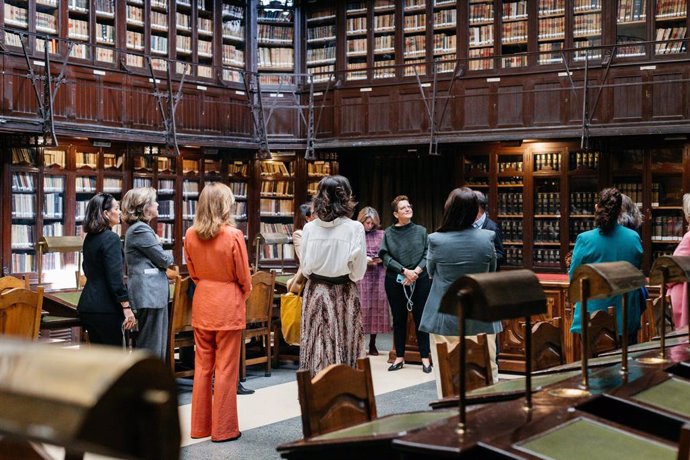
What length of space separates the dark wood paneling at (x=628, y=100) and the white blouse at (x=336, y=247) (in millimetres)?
6877

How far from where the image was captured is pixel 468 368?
3.12 m

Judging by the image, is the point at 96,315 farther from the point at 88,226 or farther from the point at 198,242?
the point at 198,242

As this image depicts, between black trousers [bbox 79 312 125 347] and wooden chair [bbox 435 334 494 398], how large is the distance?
262 cm

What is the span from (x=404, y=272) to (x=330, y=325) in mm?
2215

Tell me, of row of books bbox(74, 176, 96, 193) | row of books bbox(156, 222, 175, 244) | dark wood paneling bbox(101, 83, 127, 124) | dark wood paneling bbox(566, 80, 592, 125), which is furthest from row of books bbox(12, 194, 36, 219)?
dark wood paneling bbox(566, 80, 592, 125)

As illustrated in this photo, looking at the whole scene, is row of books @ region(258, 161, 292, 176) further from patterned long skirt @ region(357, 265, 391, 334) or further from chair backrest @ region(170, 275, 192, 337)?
chair backrest @ region(170, 275, 192, 337)

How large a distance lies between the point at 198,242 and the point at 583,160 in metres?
7.66

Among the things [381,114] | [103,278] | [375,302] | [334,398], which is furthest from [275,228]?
[334,398]

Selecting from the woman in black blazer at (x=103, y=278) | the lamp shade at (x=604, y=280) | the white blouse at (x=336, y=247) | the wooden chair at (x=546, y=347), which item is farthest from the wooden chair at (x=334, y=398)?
the woman in black blazer at (x=103, y=278)

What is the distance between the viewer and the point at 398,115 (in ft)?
39.4

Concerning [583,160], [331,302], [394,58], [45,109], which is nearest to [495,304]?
[331,302]

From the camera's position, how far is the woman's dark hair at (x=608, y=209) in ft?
15.9

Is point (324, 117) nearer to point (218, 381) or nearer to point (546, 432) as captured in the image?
point (218, 381)

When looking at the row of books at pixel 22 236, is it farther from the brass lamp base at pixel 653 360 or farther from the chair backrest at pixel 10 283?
the brass lamp base at pixel 653 360
